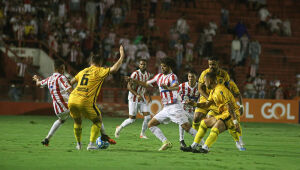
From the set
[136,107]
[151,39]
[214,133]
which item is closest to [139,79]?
[136,107]

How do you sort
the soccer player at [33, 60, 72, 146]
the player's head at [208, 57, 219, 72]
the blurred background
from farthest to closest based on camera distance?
the blurred background → the player's head at [208, 57, 219, 72] → the soccer player at [33, 60, 72, 146]

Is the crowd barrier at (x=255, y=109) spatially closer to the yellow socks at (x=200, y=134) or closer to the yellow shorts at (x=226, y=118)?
the yellow shorts at (x=226, y=118)

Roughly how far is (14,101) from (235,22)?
54.6 feet

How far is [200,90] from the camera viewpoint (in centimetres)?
1298

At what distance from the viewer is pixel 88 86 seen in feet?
36.1

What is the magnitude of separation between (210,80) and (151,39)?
64.5ft

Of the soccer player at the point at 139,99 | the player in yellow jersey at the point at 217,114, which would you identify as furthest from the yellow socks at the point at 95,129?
the soccer player at the point at 139,99

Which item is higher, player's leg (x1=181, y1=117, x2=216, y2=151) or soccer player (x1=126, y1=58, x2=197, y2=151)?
soccer player (x1=126, y1=58, x2=197, y2=151)

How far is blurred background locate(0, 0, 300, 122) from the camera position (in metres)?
26.6

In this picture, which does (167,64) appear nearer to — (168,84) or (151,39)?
(168,84)

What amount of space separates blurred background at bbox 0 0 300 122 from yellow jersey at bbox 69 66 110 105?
1315cm

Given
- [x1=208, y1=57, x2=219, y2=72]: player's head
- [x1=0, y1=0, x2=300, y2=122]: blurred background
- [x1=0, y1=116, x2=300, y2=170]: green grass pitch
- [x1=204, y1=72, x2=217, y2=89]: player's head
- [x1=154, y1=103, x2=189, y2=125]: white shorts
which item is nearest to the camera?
[x1=0, y1=116, x2=300, y2=170]: green grass pitch

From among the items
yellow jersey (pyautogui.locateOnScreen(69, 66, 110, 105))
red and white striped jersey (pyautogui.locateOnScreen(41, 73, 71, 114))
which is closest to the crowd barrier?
red and white striped jersey (pyautogui.locateOnScreen(41, 73, 71, 114))

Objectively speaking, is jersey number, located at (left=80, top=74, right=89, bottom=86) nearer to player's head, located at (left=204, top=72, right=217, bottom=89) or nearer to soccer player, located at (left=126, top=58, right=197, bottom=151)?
soccer player, located at (left=126, top=58, right=197, bottom=151)
